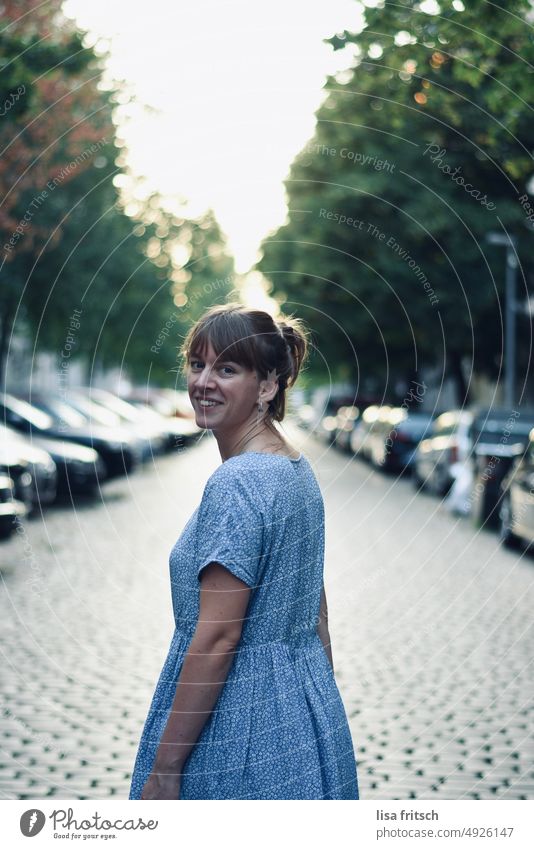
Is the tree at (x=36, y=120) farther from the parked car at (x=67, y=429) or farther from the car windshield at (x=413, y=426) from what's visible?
the car windshield at (x=413, y=426)

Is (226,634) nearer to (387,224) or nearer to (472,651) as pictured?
(472,651)

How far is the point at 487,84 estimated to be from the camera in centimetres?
1316

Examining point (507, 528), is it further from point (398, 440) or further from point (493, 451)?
point (398, 440)

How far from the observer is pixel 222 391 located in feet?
9.11

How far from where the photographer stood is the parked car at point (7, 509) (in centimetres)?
1332

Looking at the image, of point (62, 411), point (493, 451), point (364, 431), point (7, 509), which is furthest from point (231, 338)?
point (364, 431)

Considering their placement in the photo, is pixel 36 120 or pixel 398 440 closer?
pixel 36 120

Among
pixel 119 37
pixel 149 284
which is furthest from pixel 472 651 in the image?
pixel 149 284

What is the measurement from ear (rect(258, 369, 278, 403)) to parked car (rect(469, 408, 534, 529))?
44.5 ft

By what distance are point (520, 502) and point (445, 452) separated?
25.1 ft

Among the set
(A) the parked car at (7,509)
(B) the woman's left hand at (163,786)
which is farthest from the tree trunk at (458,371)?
(B) the woman's left hand at (163,786)

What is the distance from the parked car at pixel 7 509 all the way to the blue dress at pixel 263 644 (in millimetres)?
10575

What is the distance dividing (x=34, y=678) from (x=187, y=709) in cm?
543

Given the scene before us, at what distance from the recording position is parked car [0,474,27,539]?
13.3m
